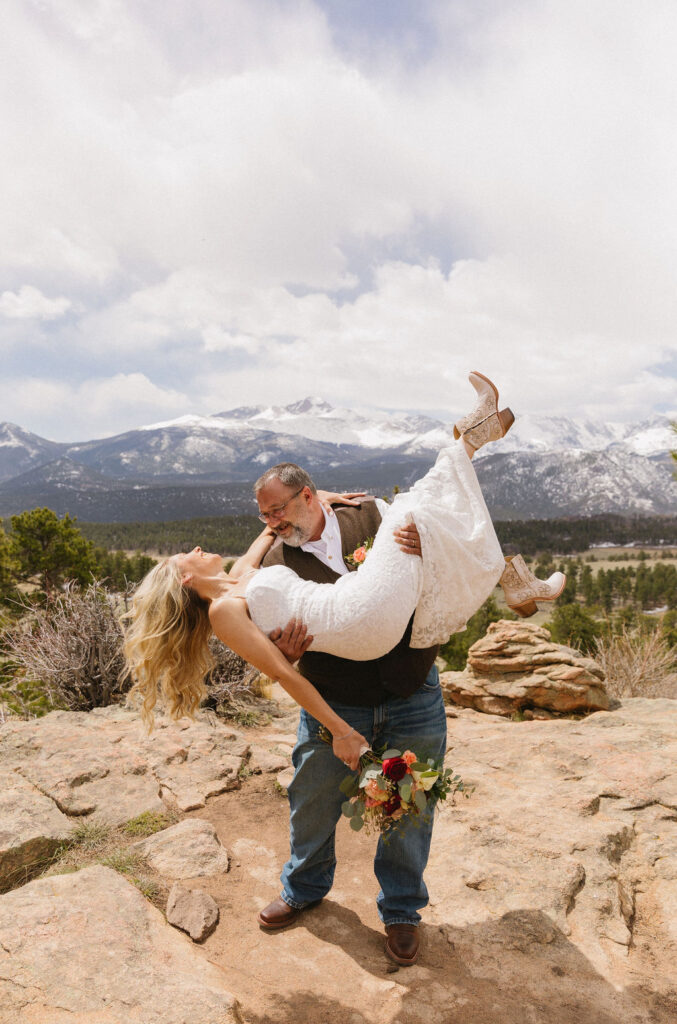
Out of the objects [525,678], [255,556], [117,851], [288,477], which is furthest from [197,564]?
[525,678]

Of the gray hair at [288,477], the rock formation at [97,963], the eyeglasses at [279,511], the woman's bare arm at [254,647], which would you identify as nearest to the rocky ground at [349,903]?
the rock formation at [97,963]

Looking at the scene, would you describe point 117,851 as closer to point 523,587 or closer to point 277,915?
point 277,915

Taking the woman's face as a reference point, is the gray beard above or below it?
above

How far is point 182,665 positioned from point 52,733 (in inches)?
152

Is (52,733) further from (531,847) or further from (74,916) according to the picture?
(531,847)

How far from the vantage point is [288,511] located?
3053mm

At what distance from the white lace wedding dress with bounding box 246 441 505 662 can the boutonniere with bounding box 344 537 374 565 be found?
0.45 feet

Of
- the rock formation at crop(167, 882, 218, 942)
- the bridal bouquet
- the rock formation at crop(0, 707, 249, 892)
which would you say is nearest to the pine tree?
the rock formation at crop(0, 707, 249, 892)

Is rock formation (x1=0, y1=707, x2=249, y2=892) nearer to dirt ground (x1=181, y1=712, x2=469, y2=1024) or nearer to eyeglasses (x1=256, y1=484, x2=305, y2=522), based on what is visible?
dirt ground (x1=181, y1=712, x2=469, y2=1024)

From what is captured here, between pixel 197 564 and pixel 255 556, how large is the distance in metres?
0.34

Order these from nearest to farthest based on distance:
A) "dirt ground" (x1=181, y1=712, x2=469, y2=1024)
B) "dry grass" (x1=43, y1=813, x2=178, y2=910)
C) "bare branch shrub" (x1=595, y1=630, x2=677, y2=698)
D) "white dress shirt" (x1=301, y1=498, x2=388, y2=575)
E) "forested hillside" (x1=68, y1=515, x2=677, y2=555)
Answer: "dirt ground" (x1=181, y1=712, x2=469, y2=1024) < "white dress shirt" (x1=301, y1=498, x2=388, y2=575) < "dry grass" (x1=43, y1=813, x2=178, y2=910) < "bare branch shrub" (x1=595, y1=630, x2=677, y2=698) < "forested hillside" (x1=68, y1=515, x2=677, y2=555)

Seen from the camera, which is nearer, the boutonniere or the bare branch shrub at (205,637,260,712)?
the boutonniere

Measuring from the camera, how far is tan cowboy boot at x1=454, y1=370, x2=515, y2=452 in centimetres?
321

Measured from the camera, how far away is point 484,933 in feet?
→ 11.6
